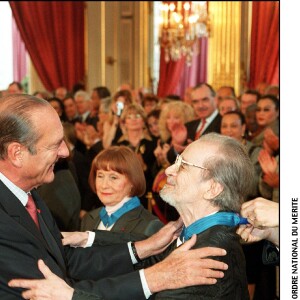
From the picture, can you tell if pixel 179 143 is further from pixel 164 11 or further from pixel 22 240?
pixel 164 11

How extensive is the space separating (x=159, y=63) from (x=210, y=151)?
42.8 feet

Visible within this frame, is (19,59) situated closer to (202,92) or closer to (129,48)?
(129,48)

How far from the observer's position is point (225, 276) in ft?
8.92

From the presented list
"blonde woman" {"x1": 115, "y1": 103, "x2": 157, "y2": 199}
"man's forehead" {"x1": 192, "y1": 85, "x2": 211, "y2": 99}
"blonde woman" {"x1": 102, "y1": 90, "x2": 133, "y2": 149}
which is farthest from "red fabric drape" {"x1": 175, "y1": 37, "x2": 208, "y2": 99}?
"blonde woman" {"x1": 115, "y1": 103, "x2": 157, "y2": 199}

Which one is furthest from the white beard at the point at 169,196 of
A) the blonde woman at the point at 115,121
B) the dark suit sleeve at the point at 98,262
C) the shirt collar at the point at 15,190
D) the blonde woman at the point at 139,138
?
the blonde woman at the point at 115,121

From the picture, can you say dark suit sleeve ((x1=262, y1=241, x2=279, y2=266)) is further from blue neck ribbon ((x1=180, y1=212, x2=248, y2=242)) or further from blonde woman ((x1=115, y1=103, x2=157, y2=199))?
blonde woman ((x1=115, y1=103, x2=157, y2=199))

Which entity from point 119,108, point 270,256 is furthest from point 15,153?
point 119,108

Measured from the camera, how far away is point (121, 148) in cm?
455

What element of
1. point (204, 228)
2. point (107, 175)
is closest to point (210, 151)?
point (204, 228)

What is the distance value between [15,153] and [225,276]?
2.81 feet

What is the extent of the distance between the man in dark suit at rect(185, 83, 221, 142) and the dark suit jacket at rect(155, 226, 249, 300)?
4.17m

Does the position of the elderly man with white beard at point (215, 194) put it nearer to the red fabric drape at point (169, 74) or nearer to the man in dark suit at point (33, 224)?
the man in dark suit at point (33, 224)

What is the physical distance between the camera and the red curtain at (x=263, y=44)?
14.0 metres

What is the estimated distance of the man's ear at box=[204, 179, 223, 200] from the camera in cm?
289
